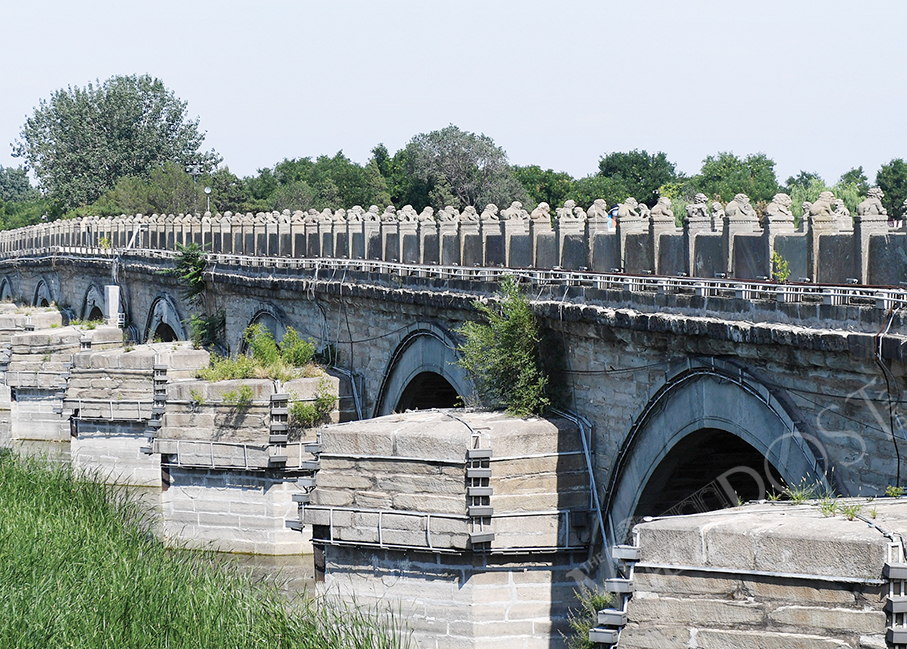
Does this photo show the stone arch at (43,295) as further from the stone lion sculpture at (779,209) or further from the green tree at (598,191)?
the stone lion sculpture at (779,209)

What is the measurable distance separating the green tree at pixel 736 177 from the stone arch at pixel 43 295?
34328mm

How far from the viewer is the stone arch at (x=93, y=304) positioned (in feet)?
168

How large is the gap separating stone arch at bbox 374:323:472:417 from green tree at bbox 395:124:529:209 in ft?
124

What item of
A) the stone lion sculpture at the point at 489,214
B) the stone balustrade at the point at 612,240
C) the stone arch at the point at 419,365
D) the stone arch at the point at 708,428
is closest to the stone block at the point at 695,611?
the stone arch at the point at 708,428

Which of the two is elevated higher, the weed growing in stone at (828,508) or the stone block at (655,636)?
the weed growing in stone at (828,508)

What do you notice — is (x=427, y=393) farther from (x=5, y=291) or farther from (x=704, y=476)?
(x=5, y=291)

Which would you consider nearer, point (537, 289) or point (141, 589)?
Answer: point (141, 589)

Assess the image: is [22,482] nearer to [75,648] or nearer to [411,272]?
[411,272]

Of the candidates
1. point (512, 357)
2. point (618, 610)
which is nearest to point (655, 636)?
point (618, 610)

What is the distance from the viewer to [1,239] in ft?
251

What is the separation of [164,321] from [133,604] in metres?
28.3

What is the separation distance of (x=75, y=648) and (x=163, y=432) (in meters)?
12.6

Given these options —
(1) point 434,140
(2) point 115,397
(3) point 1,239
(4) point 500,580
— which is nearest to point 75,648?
(4) point 500,580

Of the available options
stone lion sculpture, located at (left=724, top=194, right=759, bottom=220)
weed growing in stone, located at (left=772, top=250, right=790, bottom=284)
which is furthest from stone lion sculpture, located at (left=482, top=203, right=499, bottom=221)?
weed growing in stone, located at (left=772, top=250, right=790, bottom=284)
